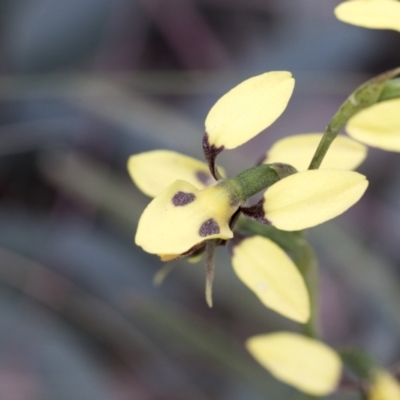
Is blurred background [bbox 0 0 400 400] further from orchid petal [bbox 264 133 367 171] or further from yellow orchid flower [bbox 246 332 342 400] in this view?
orchid petal [bbox 264 133 367 171]

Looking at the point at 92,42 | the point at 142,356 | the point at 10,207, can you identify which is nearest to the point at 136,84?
the point at 92,42

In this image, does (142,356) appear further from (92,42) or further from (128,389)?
(92,42)

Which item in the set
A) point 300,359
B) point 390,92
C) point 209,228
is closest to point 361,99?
point 390,92

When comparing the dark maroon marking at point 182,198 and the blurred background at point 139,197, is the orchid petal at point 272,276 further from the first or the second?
the blurred background at point 139,197

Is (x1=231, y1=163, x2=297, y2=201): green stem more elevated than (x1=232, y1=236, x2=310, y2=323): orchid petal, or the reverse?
(x1=231, y1=163, x2=297, y2=201): green stem

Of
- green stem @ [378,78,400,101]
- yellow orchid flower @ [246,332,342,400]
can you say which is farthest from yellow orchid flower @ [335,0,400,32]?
yellow orchid flower @ [246,332,342,400]

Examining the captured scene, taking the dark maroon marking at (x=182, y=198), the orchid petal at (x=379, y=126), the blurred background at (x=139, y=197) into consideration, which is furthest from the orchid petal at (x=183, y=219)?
the blurred background at (x=139, y=197)

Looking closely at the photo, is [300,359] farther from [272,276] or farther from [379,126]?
[379,126]

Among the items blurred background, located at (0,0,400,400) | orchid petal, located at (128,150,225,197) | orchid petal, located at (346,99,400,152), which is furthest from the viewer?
blurred background, located at (0,0,400,400)
